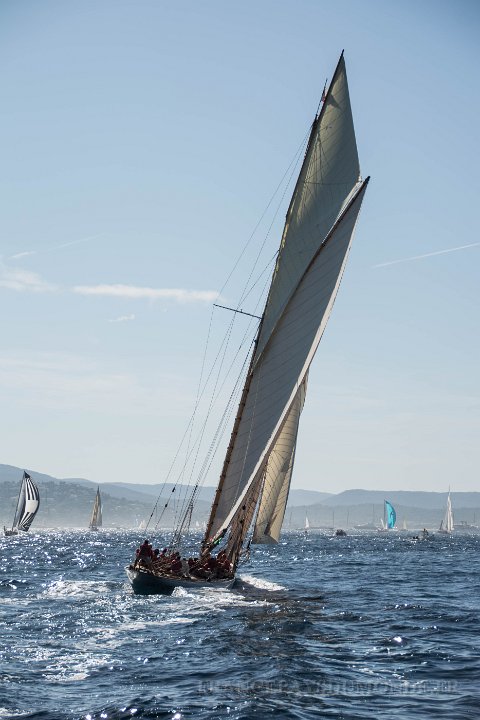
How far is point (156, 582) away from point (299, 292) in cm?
1703

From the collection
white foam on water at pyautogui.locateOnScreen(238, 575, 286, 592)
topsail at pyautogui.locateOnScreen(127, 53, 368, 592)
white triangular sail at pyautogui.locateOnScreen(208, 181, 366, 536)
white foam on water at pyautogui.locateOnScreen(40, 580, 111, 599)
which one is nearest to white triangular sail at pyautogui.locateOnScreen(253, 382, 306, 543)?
white foam on water at pyautogui.locateOnScreen(238, 575, 286, 592)

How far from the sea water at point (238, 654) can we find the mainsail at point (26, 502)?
92.1 metres

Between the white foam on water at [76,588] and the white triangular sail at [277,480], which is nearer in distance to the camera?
the white foam on water at [76,588]

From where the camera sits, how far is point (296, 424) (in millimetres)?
54469

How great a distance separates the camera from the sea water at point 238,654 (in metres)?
21.8

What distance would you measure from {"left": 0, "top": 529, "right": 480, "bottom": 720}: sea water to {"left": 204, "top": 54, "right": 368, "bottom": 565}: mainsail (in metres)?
6.51

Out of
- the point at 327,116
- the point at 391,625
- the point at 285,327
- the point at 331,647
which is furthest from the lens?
the point at 327,116

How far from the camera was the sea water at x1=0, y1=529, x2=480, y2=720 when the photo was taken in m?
21.8

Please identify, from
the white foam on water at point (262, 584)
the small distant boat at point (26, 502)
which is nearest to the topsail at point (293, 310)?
the white foam on water at point (262, 584)

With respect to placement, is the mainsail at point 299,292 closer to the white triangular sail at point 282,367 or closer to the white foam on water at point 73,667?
the white triangular sail at point 282,367

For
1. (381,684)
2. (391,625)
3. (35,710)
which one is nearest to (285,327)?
(391,625)

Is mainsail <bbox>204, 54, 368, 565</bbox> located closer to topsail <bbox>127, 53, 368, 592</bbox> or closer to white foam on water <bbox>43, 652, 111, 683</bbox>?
topsail <bbox>127, 53, 368, 592</bbox>

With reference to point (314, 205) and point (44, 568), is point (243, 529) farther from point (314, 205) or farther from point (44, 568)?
point (44, 568)

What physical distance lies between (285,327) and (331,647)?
18.1 m
